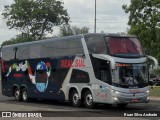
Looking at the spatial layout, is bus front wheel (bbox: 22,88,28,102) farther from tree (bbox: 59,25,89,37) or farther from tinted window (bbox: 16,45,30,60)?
tree (bbox: 59,25,89,37)

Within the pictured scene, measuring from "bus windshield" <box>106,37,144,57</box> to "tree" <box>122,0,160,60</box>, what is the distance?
24.7 metres

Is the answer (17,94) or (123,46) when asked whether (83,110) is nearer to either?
(123,46)

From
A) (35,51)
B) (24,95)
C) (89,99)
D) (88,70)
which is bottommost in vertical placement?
(24,95)

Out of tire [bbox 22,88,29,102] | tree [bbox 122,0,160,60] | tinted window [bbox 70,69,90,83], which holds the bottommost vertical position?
tire [bbox 22,88,29,102]

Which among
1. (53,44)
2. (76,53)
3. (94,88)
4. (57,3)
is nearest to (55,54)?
(53,44)

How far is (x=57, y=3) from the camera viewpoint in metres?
80.4

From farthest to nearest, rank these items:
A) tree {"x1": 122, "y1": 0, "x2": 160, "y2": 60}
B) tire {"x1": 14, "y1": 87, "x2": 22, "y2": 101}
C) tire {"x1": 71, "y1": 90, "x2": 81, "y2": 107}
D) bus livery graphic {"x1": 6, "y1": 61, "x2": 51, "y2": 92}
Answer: tree {"x1": 122, "y1": 0, "x2": 160, "y2": 60} < tire {"x1": 14, "y1": 87, "x2": 22, "y2": 101} < bus livery graphic {"x1": 6, "y1": 61, "x2": 51, "y2": 92} < tire {"x1": 71, "y1": 90, "x2": 81, "y2": 107}

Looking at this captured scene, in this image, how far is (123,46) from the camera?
2272cm

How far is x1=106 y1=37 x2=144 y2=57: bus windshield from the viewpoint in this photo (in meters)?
22.3

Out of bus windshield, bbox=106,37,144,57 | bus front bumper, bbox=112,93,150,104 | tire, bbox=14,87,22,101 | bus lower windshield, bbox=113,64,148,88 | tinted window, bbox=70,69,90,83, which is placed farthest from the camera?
tire, bbox=14,87,22,101

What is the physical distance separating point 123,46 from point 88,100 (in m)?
3.22

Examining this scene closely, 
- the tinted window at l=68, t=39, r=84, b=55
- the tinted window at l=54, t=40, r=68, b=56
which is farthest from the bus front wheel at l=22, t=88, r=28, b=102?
the tinted window at l=68, t=39, r=84, b=55

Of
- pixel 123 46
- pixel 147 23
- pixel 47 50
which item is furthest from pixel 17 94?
pixel 147 23

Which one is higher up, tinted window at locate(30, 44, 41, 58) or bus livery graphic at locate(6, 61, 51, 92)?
tinted window at locate(30, 44, 41, 58)
